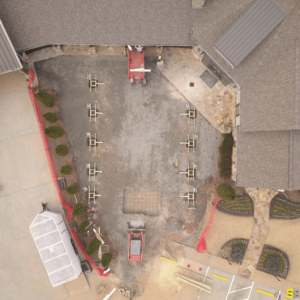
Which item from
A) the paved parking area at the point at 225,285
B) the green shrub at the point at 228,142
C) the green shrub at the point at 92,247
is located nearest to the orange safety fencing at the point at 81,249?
the green shrub at the point at 92,247

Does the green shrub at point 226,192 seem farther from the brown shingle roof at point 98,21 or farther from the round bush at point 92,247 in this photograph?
the brown shingle roof at point 98,21

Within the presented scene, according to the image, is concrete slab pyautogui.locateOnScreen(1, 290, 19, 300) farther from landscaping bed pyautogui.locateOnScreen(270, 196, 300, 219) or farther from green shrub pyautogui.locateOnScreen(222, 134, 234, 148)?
landscaping bed pyautogui.locateOnScreen(270, 196, 300, 219)

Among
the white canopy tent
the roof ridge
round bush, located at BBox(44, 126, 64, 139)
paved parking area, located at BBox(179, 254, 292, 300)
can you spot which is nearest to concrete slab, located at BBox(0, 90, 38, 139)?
round bush, located at BBox(44, 126, 64, 139)

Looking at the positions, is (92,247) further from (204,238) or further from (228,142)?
(228,142)

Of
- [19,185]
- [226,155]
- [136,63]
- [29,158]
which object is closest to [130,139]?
[136,63]

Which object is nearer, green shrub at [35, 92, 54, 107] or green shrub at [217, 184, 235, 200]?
green shrub at [35, 92, 54, 107]

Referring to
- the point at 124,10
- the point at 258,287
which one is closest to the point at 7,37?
the point at 124,10
